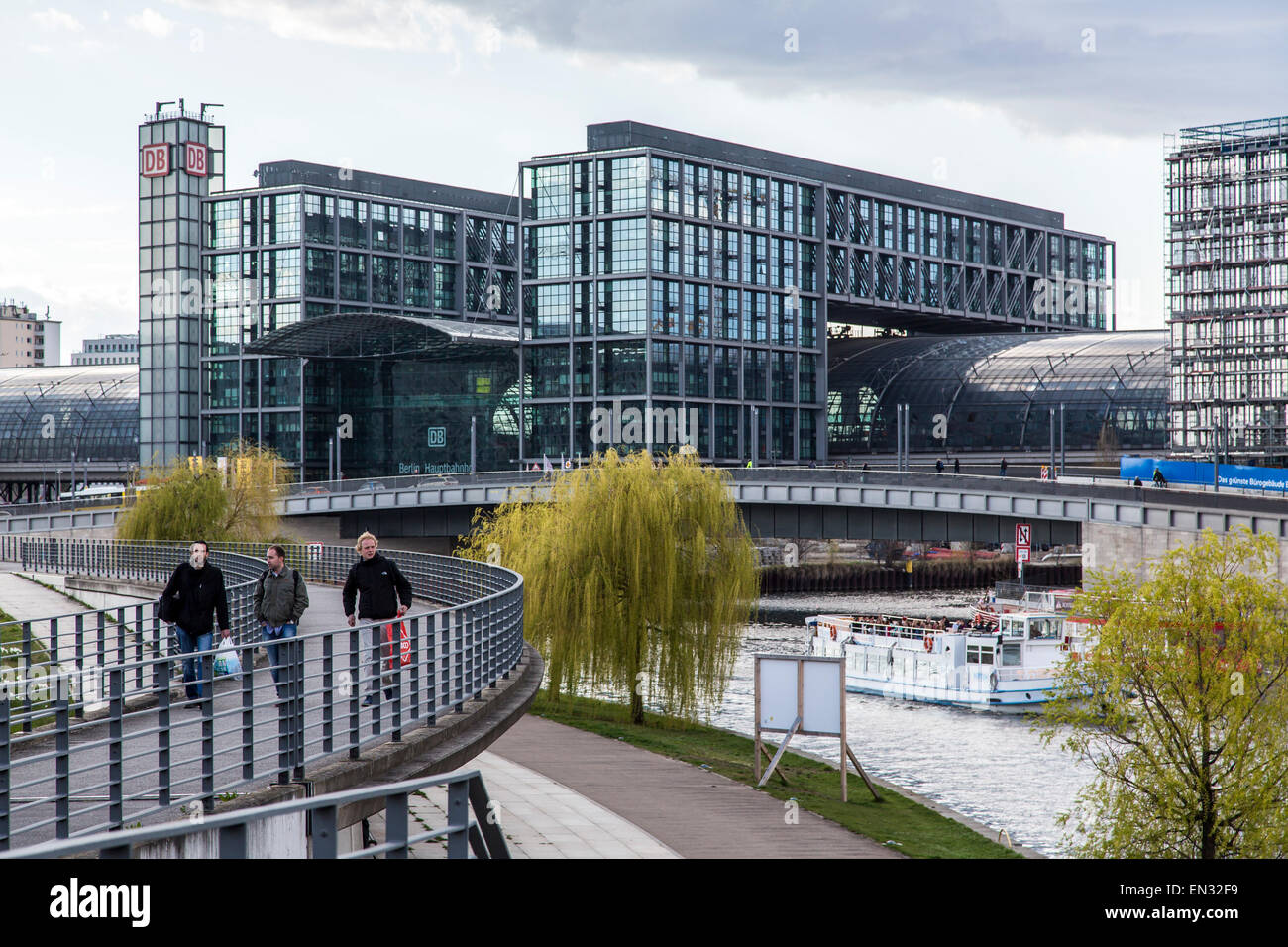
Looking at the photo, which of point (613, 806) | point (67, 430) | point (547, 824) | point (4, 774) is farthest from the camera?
point (67, 430)

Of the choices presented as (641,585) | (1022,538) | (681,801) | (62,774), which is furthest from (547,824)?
(1022,538)

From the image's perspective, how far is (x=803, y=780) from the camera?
101 feet

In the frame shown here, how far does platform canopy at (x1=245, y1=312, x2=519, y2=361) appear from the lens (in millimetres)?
106312

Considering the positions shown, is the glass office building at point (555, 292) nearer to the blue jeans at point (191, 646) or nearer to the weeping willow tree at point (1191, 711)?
the weeping willow tree at point (1191, 711)

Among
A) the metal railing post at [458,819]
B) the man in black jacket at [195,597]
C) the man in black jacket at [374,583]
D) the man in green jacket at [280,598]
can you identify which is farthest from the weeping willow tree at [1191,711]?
the metal railing post at [458,819]

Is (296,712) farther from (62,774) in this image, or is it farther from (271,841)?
(271,841)

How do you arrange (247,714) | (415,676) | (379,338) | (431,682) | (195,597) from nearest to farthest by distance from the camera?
(247,714)
(415,676)
(431,682)
(195,597)
(379,338)

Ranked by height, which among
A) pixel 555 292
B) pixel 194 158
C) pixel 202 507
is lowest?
pixel 202 507

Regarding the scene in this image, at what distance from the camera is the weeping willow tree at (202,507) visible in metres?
61.6

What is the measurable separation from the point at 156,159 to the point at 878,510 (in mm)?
75823

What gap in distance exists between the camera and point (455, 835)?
7750 mm

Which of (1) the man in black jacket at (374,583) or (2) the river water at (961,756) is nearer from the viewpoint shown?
(1) the man in black jacket at (374,583)

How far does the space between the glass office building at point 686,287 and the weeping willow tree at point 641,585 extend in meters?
61.3
